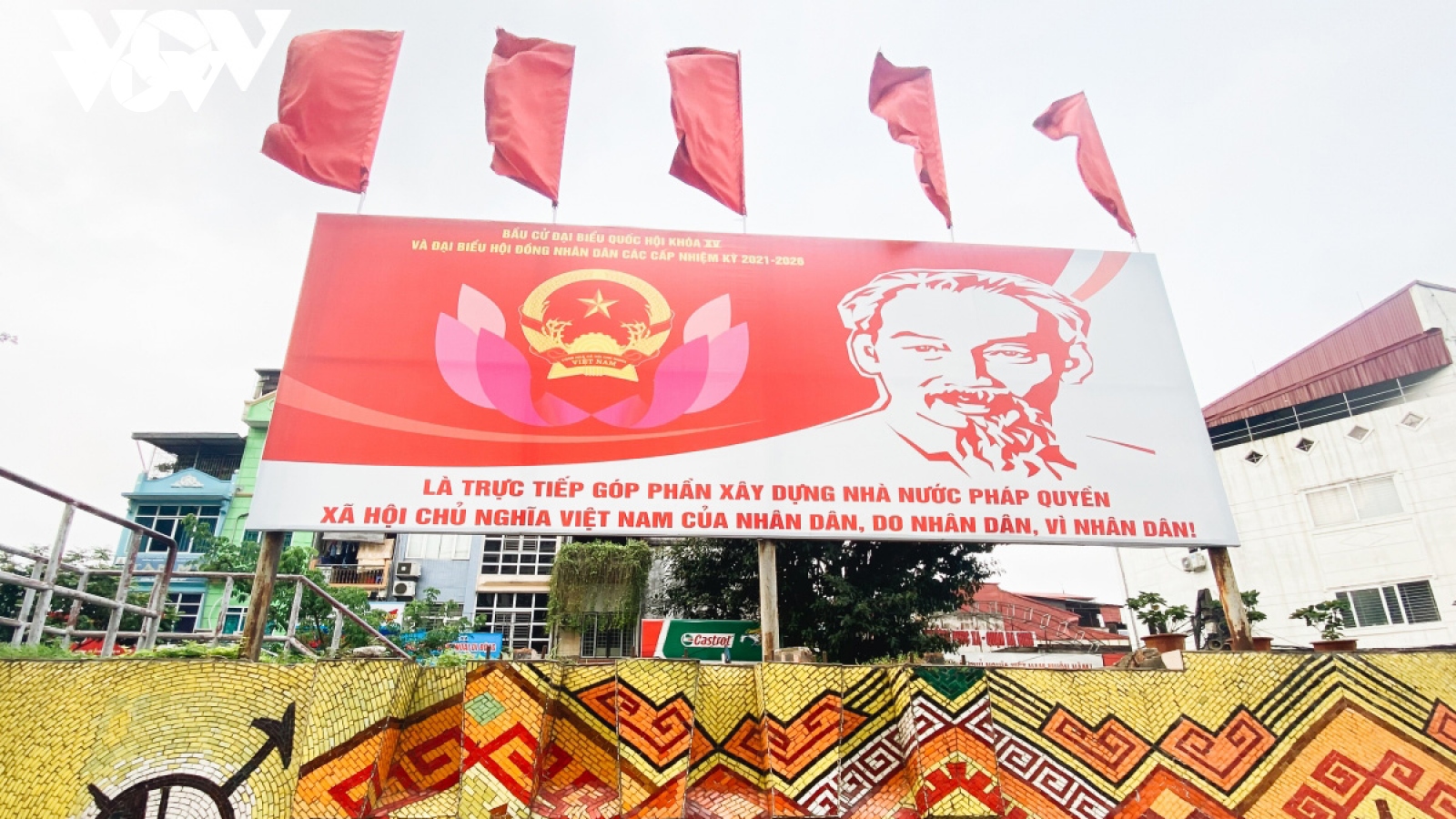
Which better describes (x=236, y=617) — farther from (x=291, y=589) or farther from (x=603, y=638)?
(x=603, y=638)

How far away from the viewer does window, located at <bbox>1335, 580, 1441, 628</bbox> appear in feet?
56.0

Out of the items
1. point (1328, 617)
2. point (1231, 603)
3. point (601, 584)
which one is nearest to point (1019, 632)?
point (1328, 617)

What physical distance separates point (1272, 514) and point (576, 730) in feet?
74.3

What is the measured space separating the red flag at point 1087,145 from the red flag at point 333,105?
7227mm

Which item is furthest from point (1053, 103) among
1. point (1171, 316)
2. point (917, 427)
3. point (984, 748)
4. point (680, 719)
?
point (680, 719)

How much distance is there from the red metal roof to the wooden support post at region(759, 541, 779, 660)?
2074 cm

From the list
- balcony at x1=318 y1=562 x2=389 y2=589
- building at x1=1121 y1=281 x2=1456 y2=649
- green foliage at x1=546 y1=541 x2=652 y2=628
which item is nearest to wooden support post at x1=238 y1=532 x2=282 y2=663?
green foliage at x1=546 y1=541 x2=652 y2=628

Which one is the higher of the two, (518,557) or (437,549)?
(437,549)

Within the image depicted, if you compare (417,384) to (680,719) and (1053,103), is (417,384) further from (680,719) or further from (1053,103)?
(1053,103)

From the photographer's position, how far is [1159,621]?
1406 cm

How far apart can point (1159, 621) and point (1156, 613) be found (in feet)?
1.08

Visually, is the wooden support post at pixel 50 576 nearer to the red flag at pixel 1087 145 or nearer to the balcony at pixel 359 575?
the red flag at pixel 1087 145

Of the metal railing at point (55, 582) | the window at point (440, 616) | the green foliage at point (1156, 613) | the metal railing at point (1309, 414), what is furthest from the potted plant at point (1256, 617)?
the window at point (440, 616)

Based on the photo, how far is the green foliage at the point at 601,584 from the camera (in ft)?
62.3
